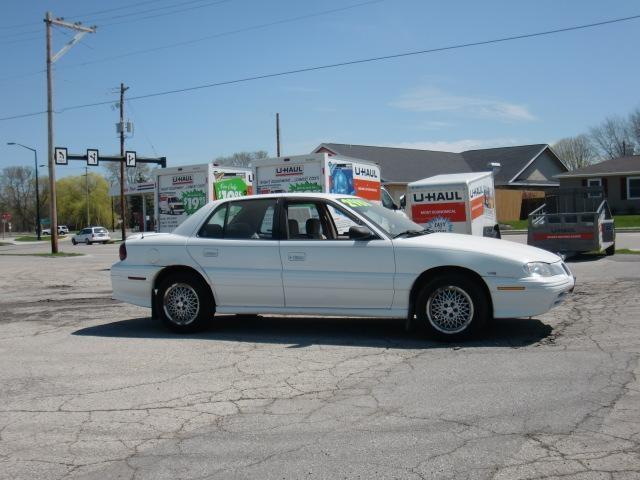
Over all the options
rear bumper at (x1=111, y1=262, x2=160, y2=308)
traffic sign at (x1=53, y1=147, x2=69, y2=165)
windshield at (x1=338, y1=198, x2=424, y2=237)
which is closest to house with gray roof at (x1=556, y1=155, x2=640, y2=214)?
traffic sign at (x1=53, y1=147, x2=69, y2=165)

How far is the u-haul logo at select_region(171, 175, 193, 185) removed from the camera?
61.0 ft

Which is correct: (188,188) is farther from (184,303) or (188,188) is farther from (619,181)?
(619,181)

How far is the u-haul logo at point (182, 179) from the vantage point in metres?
18.6

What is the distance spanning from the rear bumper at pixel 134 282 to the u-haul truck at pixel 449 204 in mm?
9087

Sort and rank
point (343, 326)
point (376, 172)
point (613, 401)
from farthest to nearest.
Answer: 1. point (376, 172)
2. point (343, 326)
3. point (613, 401)

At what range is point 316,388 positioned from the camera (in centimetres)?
577

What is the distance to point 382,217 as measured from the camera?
318 inches

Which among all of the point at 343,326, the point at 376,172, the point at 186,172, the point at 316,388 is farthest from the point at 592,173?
the point at 316,388

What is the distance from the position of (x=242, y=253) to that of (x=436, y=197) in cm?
924

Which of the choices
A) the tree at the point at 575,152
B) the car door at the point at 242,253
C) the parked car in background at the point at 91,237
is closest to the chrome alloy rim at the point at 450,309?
the car door at the point at 242,253

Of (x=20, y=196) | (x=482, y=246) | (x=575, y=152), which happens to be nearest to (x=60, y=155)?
(x=482, y=246)

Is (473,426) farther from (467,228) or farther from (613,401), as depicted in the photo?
(467,228)

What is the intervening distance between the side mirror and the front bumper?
1.36m

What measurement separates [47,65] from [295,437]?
2996 centimetres
